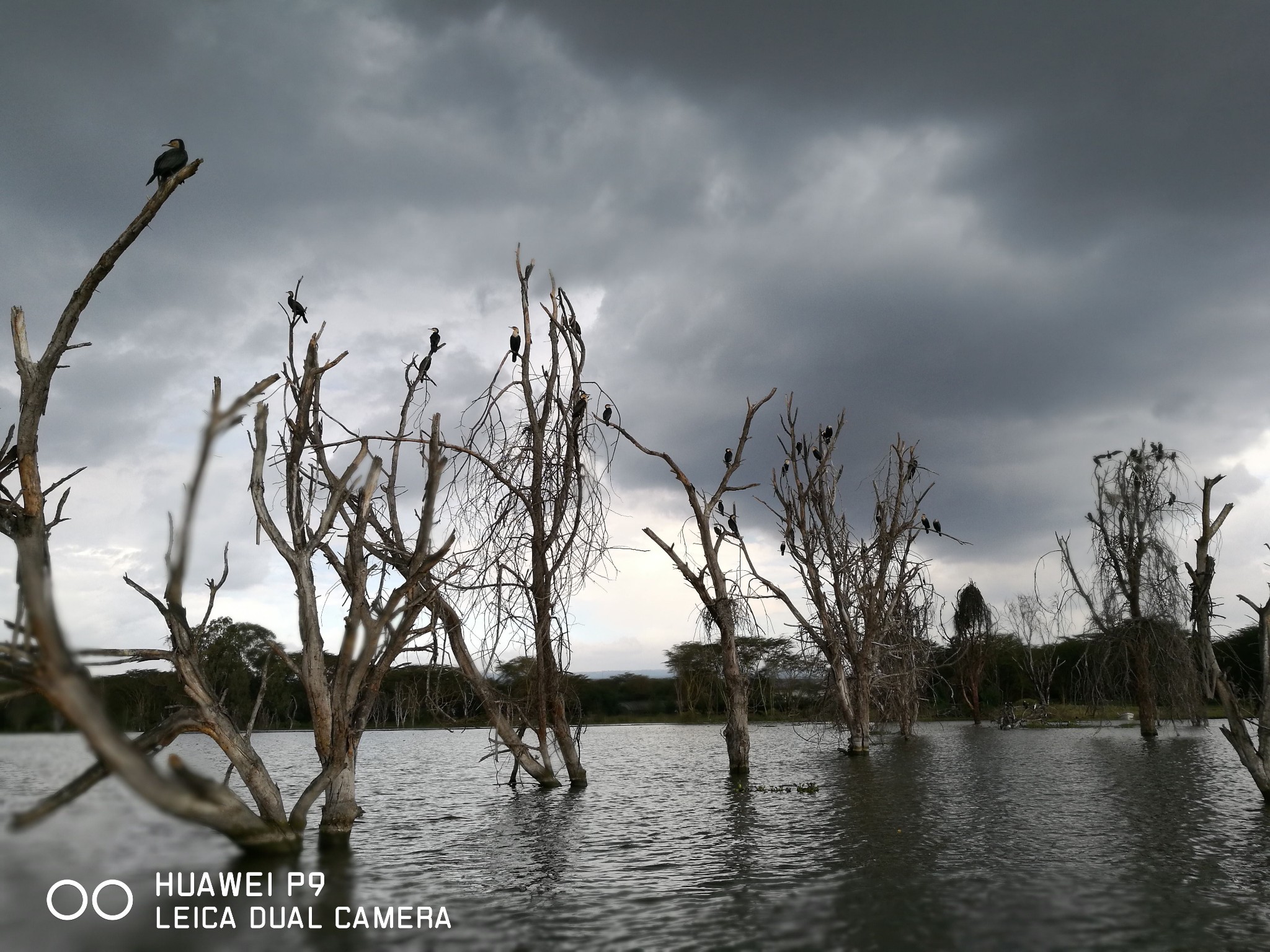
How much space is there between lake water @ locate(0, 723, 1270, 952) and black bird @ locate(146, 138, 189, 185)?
6.40 m

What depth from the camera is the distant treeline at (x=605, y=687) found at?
12961mm

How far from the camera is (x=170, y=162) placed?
8156 millimetres

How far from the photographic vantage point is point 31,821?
14.3 ft

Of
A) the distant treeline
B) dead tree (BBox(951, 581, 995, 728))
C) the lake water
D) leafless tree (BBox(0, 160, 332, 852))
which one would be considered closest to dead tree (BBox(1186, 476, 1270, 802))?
the lake water

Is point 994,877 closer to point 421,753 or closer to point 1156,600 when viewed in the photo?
point 1156,600

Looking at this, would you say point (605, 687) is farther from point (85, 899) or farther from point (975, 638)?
point (85, 899)

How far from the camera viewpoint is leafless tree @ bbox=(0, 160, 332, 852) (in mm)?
3684

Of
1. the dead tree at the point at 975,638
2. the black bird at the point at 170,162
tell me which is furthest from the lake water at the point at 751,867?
the dead tree at the point at 975,638

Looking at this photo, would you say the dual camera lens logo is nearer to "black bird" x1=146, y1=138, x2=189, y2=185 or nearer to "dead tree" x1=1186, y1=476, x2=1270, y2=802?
"black bird" x1=146, y1=138, x2=189, y2=185

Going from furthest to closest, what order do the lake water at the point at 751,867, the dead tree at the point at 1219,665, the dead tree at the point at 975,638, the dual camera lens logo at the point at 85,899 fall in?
the dead tree at the point at 975,638
the dead tree at the point at 1219,665
the dual camera lens logo at the point at 85,899
the lake water at the point at 751,867

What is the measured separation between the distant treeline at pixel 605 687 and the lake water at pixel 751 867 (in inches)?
63.2

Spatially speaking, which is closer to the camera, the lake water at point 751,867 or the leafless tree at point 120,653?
the leafless tree at point 120,653

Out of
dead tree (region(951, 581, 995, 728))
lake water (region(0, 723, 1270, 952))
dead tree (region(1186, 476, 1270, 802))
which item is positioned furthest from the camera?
dead tree (region(951, 581, 995, 728))

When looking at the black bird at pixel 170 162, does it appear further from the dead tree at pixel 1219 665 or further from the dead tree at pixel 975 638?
the dead tree at pixel 975 638
